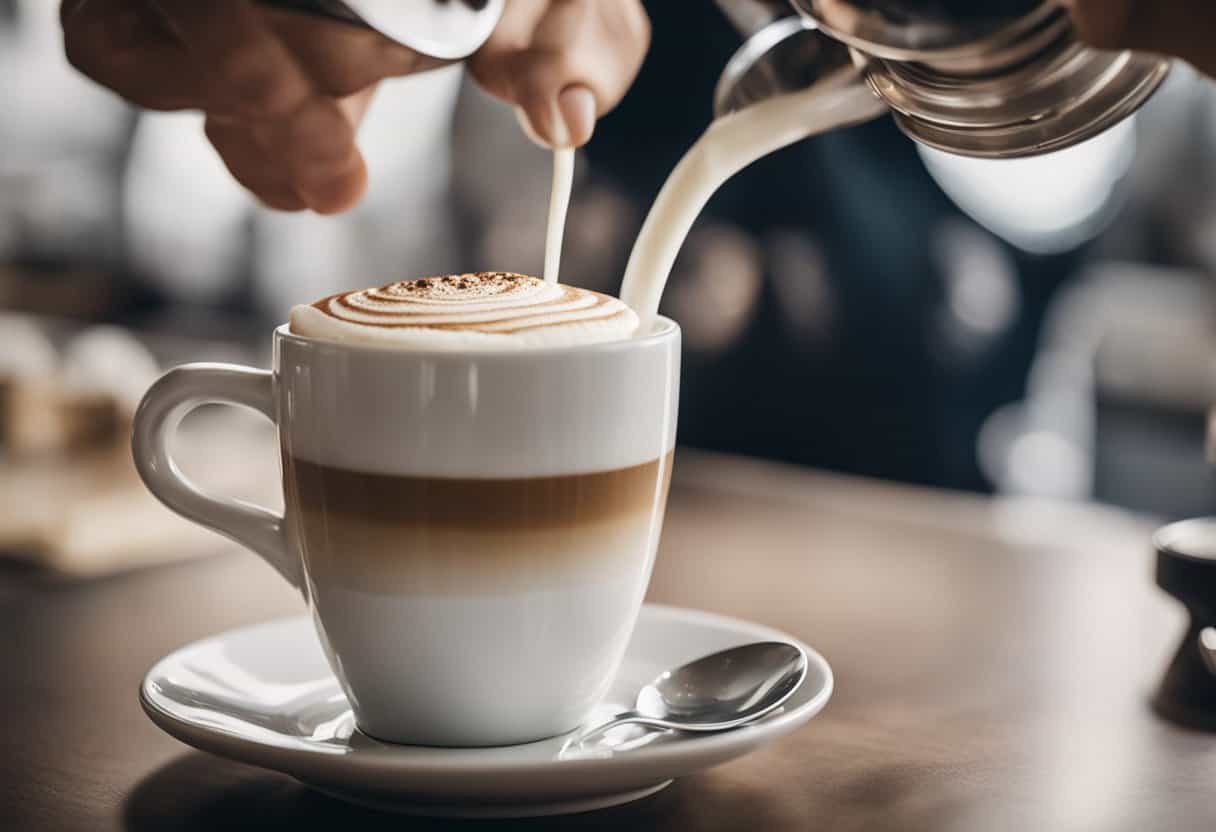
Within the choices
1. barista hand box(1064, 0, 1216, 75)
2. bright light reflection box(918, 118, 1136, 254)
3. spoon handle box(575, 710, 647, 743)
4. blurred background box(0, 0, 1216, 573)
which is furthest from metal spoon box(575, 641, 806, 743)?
bright light reflection box(918, 118, 1136, 254)

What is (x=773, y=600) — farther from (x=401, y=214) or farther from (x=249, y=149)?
(x=401, y=214)

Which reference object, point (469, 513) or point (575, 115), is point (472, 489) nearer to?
point (469, 513)

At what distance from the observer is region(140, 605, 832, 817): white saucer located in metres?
0.45

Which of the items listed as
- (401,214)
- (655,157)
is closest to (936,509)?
(655,157)

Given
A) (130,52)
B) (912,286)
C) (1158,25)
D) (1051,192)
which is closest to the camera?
(1158,25)

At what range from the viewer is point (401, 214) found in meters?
3.14

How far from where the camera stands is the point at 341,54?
58 centimetres

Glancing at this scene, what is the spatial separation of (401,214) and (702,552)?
2.37 meters

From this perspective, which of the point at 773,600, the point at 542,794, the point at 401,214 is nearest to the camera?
the point at 542,794

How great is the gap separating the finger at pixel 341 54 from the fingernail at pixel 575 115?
0.06m

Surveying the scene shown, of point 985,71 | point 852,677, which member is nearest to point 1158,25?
point 985,71

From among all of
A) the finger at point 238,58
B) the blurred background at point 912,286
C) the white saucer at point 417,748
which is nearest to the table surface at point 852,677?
the white saucer at point 417,748

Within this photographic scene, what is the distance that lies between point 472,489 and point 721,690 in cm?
13

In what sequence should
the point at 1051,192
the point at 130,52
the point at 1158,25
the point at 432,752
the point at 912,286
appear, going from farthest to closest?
the point at 1051,192 → the point at 912,286 → the point at 130,52 → the point at 432,752 → the point at 1158,25
